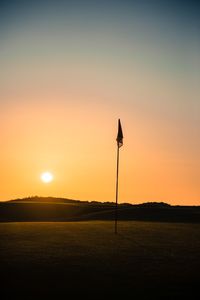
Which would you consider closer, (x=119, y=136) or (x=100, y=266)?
(x=100, y=266)

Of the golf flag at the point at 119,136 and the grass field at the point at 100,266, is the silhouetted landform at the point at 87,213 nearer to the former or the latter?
the golf flag at the point at 119,136

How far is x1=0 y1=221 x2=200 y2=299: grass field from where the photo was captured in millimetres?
16047

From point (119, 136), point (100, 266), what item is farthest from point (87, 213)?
point (100, 266)

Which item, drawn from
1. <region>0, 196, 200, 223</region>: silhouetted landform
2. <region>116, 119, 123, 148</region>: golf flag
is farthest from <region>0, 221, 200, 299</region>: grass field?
<region>0, 196, 200, 223</region>: silhouetted landform

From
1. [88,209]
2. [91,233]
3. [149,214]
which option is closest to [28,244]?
[91,233]

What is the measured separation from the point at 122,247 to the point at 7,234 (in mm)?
11564

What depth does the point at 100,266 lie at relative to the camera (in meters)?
20.3

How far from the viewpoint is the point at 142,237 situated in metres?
33.0

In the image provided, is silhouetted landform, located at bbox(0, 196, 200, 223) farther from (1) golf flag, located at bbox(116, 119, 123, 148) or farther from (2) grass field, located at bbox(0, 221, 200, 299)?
(2) grass field, located at bbox(0, 221, 200, 299)

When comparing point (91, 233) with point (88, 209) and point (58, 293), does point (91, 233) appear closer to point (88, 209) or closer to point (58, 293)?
point (58, 293)

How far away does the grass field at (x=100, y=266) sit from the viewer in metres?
16.0

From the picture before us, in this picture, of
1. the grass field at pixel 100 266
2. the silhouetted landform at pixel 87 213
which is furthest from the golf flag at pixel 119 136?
the silhouetted landform at pixel 87 213

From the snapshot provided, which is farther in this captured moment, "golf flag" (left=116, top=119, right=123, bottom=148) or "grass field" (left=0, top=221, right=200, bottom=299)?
"golf flag" (left=116, top=119, right=123, bottom=148)

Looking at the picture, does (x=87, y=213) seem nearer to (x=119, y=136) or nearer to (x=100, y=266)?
(x=119, y=136)
